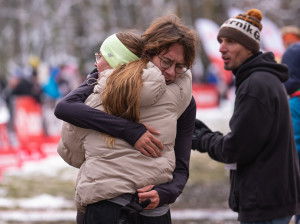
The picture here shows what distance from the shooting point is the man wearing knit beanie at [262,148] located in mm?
3088

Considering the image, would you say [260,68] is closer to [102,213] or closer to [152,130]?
[152,130]

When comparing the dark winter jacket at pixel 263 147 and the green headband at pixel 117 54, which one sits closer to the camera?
the green headband at pixel 117 54

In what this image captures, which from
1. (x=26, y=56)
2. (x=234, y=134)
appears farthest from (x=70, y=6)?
(x=234, y=134)

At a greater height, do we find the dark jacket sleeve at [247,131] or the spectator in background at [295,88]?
the spectator in background at [295,88]

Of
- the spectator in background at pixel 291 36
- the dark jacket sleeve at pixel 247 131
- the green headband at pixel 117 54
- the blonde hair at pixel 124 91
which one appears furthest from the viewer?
the spectator in background at pixel 291 36

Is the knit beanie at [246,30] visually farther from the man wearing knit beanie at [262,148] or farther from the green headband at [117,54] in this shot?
the green headband at [117,54]

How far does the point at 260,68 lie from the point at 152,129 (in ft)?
3.01

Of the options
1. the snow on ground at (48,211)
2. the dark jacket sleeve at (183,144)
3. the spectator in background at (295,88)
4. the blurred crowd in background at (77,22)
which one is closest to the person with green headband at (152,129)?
the dark jacket sleeve at (183,144)

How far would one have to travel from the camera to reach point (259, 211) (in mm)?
3104

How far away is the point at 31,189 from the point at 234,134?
19.9 ft

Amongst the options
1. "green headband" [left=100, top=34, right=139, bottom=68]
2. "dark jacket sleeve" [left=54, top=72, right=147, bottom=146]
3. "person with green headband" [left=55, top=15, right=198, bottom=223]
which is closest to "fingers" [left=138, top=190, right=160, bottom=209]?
"person with green headband" [left=55, top=15, right=198, bottom=223]

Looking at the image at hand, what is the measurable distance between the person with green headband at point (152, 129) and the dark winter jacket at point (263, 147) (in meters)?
0.39

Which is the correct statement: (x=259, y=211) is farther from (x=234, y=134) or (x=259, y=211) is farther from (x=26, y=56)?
(x=26, y=56)

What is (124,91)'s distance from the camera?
2551mm
